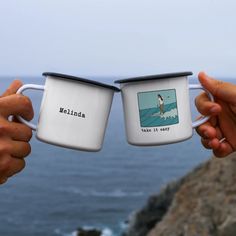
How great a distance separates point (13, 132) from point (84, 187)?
4431 cm

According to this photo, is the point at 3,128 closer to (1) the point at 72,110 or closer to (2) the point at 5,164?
(2) the point at 5,164

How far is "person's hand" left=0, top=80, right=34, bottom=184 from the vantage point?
2.23m

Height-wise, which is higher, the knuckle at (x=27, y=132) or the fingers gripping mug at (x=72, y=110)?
the fingers gripping mug at (x=72, y=110)

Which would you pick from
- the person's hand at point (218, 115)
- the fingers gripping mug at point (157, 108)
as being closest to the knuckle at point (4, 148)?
the fingers gripping mug at point (157, 108)

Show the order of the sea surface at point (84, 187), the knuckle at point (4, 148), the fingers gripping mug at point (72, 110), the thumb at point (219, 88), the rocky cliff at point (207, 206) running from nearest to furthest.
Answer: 1. the fingers gripping mug at point (72, 110)
2. the knuckle at point (4, 148)
3. the thumb at point (219, 88)
4. the rocky cliff at point (207, 206)
5. the sea surface at point (84, 187)

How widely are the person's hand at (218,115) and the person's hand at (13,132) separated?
80 cm

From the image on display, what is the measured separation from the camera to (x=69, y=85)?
215 centimetres

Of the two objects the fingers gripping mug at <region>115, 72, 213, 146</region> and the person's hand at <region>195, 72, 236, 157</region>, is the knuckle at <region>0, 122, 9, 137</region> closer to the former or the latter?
the fingers gripping mug at <region>115, 72, 213, 146</region>

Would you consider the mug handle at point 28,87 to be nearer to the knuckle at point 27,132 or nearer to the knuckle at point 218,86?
the knuckle at point 27,132

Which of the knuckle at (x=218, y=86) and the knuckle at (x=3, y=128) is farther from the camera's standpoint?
the knuckle at (x=218, y=86)

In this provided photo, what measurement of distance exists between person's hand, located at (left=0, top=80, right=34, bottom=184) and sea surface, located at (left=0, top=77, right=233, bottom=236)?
91.2 ft

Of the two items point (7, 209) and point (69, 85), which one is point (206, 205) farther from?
point (7, 209)

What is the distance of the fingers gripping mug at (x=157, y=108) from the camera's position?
7.27 ft

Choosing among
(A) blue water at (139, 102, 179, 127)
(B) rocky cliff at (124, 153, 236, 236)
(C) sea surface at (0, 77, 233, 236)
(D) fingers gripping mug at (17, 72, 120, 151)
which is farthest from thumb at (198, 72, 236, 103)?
(C) sea surface at (0, 77, 233, 236)
